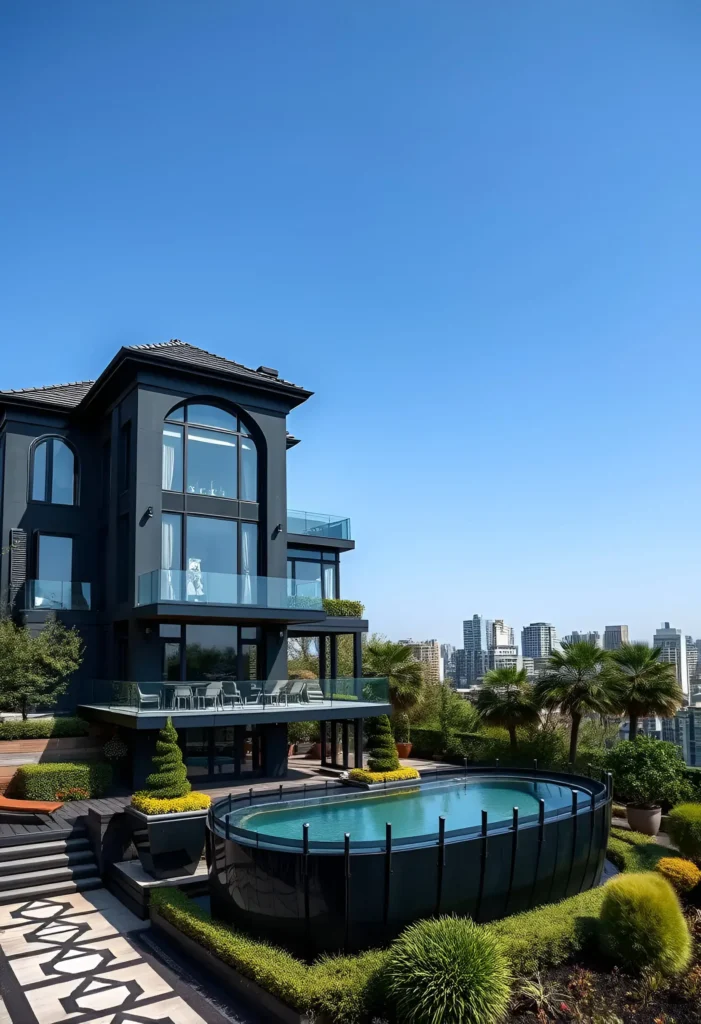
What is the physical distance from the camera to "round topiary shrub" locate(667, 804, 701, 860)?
45.2 feet

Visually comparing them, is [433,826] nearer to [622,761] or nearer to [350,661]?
[622,761]

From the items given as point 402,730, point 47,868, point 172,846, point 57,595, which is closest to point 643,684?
point 402,730

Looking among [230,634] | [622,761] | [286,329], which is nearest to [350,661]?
[230,634]

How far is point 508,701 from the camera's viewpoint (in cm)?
2223

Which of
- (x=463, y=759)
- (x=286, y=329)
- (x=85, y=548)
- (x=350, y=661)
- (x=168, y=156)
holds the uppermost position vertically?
(x=168, y=156)

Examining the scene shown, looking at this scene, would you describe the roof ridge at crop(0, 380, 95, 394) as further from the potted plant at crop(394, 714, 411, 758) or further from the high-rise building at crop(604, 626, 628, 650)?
the high-rise building at crop(604, 626, 628, 650)

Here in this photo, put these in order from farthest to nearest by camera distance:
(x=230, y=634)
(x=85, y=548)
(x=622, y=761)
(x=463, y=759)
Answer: (x=463, y=759)
(x=85, y=548)
(x=230, y=634)
(x=622, y=761)

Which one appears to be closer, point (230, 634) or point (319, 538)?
point (230, 634)

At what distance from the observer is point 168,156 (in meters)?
14.6

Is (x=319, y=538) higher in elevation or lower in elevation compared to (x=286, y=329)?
lower

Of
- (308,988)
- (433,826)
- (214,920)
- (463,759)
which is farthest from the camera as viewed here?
(463,759)

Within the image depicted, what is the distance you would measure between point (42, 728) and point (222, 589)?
5405mm

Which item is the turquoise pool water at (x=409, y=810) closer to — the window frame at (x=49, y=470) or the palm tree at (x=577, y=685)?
the palm tree at (x=577, y=685)

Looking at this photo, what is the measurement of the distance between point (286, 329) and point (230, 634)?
27.4ft
